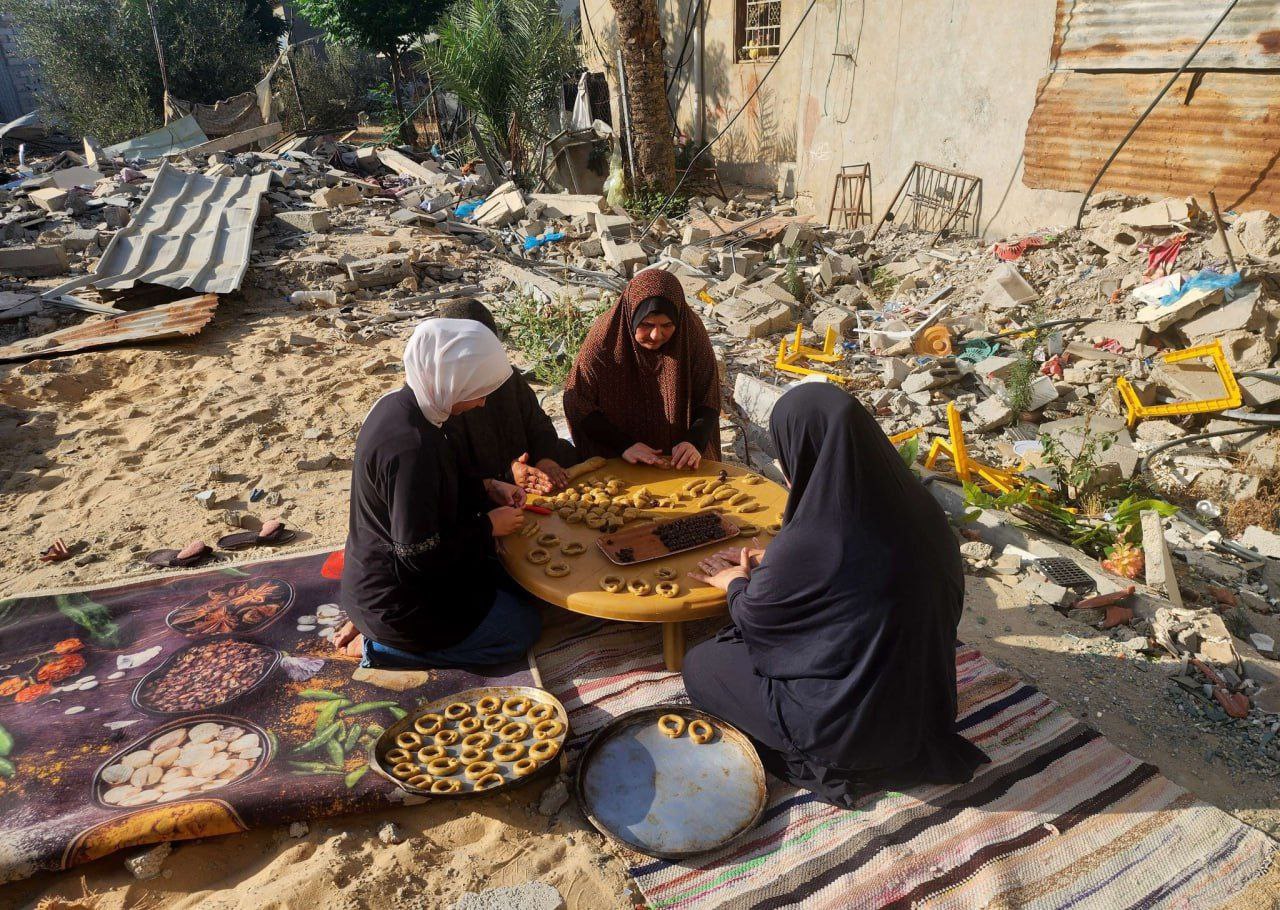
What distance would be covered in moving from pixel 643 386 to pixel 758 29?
1183 centimetres

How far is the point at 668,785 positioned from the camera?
106 inches

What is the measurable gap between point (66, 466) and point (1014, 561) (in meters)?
6.19

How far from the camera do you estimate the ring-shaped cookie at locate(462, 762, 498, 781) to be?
2711 millimetres

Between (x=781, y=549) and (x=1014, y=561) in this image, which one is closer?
(x=781, y=549)

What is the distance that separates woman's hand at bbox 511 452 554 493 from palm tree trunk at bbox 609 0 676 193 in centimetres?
924

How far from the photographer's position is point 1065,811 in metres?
2.67

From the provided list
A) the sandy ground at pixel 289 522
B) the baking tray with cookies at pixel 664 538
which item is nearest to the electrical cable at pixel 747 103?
the sandy ground at pixel 289 522

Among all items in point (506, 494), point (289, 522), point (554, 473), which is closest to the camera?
point (506, 494)

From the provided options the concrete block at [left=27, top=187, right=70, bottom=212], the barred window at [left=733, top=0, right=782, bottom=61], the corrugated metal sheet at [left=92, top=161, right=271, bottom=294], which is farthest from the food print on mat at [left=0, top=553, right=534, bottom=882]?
the barred window at [left=733, top=0, right=782, bottom=61]

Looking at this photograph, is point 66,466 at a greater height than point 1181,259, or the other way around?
point 1181,259

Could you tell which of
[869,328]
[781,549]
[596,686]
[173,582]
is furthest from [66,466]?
[869,328]

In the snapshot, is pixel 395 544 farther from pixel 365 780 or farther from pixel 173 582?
pixel 173 582

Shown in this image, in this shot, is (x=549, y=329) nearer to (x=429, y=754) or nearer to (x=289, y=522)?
(x=289, y=522)

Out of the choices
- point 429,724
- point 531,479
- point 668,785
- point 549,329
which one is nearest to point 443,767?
point 429,724
